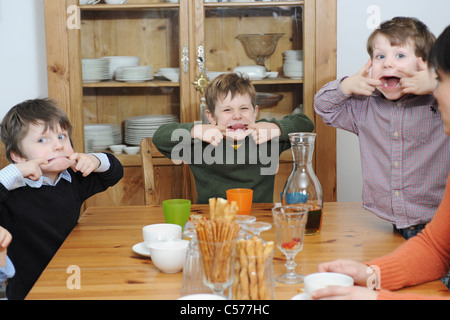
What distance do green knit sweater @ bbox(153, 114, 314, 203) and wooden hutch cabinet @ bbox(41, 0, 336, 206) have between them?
0.49 m

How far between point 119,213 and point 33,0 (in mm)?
1755

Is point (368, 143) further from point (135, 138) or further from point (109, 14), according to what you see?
point (109, 14)

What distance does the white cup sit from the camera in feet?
3.06

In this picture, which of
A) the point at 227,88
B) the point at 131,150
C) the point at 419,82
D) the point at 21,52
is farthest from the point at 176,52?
the point at 419,82

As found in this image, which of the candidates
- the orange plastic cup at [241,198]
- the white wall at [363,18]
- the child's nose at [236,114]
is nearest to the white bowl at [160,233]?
the orange plastic cup at [241,198]

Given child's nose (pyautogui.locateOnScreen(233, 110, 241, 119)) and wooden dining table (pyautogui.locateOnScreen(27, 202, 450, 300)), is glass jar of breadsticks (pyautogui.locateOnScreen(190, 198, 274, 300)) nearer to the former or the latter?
wooden dining table (pyautogui.locateOnScreen(27, 202, 450, 300))

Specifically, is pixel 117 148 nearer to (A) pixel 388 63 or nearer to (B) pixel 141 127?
(B) pixel 141 127

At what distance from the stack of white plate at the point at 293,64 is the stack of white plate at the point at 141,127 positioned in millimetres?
654

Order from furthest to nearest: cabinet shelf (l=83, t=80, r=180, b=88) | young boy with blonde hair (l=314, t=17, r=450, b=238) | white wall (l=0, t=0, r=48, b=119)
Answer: white wall (l=0, t=0, r=48, b=119)
cabinet shelf (l=83, t=80, r=180, b=88)
young boy with blonde hair (l=314, t=17, r=450, b=238)

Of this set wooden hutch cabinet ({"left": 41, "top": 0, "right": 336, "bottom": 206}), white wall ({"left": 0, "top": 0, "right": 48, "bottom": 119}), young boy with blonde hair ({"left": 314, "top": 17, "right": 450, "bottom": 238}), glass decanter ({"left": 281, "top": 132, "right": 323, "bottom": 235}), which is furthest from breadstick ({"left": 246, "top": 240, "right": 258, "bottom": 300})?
white wall ({"left": 0, "top": 0, "right": 48, "bottom": 119})

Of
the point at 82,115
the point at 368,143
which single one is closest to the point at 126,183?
the point at 82,115

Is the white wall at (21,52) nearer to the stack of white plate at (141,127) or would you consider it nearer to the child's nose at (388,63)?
the stack of white plate at (141,127)

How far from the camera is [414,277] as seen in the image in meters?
1.09

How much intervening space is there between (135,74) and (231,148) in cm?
88
